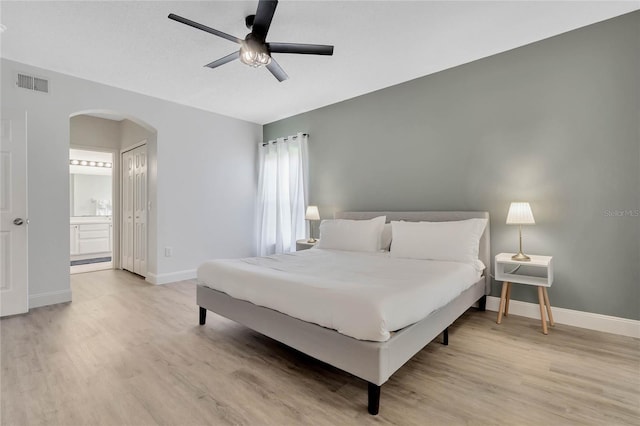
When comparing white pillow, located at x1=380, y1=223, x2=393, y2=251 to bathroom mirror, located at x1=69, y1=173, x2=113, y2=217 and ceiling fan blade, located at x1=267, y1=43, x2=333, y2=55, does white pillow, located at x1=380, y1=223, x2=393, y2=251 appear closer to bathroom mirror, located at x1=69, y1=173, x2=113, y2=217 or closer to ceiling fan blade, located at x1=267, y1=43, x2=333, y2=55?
ceiling fan blade, located at x1=267, y1=43, x2=333, y2=55

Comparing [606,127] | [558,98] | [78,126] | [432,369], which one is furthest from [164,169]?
[606,127]

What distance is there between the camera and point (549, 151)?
2848mm

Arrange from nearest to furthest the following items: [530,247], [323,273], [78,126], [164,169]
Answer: [323,273]
[530,247]
[164,169]
[78,126]

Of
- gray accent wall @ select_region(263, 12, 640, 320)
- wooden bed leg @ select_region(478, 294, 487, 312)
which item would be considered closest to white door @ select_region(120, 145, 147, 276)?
gray accent wall @ select_region(263, 12, 640, 320)

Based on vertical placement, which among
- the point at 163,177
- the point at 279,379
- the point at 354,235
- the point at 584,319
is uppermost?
the point at 163,177

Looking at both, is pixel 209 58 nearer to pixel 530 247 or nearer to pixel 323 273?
pixel 323 273

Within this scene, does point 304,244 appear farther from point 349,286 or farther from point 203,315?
point 349,286

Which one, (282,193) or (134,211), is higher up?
(282,193)

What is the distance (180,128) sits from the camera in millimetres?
4578

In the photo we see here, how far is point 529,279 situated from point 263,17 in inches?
121

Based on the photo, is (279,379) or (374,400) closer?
(374,400)

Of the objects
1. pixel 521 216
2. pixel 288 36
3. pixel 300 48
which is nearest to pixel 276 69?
pixel 288 36

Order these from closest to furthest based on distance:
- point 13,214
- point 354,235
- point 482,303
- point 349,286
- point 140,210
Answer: point 349,286, point 13,214, point 482,303, point 354,235, point 140,210

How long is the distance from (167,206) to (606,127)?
5.10 m
